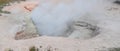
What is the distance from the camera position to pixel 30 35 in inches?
438

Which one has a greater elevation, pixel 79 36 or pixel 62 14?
pixel 62 14

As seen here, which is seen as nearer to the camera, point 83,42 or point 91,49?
point 91,49

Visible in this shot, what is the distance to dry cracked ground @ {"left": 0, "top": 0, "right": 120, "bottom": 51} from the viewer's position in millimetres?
9203

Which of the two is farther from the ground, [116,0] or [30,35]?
[116,0]

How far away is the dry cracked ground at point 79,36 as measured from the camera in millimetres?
9203

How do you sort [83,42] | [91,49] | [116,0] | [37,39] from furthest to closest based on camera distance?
[116,0]
[37,39]
[83,42]
[91,49]

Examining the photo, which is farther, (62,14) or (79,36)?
(62,14)

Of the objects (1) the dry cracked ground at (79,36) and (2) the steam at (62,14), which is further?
(2) the steam at (62,14)

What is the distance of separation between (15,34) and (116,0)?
11.4ft

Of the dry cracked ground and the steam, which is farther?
the steam

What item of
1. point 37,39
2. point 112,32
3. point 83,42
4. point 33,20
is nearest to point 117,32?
point 112,32

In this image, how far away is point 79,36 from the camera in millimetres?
10242

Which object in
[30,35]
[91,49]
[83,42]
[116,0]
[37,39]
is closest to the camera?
[91,49]

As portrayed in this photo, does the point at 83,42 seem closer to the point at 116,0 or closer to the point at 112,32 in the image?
the point at 112,32
